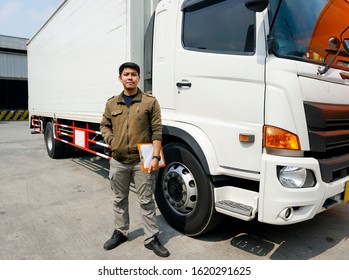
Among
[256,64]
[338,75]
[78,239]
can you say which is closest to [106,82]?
[78,239]

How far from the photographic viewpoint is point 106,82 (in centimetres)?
419

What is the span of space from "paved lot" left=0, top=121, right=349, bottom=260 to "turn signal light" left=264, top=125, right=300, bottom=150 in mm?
1118

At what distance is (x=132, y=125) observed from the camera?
8.52ft

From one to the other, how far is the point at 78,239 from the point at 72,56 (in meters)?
3.67

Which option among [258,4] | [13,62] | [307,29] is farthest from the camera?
[13,62]

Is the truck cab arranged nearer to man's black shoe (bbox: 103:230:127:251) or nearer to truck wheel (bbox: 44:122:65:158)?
man's black shoe (bbox: 103:230:127:251)

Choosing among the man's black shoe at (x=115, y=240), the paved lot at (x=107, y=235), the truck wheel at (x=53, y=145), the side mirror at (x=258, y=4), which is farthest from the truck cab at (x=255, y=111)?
the truck wheel at (x=53, y=145)

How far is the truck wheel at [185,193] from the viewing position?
272 cm

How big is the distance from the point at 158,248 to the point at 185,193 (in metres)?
0.58

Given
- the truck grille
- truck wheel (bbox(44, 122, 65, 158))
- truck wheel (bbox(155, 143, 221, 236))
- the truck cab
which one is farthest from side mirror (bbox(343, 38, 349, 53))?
truck wheel (bbox(44, 122, 65, 158))

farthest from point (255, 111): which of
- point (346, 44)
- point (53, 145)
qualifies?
point (53, 145)

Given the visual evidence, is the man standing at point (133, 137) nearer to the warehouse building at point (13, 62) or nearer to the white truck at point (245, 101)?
the white truck at point (245, 101)

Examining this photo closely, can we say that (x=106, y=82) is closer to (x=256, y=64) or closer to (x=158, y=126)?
(x=158, y=126)

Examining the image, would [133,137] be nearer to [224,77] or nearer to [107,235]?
[224,77]
